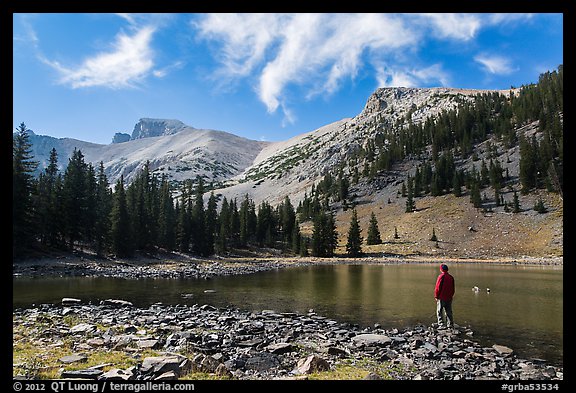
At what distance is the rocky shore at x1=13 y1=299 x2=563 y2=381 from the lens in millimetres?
9797

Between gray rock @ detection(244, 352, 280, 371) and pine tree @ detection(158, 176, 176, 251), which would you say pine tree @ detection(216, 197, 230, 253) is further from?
gray rock @ detection(244, 352, 280, 371)

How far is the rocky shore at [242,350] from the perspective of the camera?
980cm

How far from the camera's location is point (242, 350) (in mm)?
12742

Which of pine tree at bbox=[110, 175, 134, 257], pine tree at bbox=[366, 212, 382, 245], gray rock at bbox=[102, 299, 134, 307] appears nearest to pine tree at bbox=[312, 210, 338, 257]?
pine tree at bbox=[366, 212, 382, 245]

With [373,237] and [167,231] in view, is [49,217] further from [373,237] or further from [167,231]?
[373,237]

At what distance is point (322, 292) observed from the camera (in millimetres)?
32250

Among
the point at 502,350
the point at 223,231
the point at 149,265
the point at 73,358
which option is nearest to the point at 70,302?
the point at 73,358

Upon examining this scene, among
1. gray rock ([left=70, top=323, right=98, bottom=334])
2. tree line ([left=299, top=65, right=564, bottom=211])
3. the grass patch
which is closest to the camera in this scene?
the grass patch

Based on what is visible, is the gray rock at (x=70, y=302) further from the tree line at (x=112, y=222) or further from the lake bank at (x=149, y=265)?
the tree line at (x=112, y=222)

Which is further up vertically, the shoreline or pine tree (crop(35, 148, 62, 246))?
pine tree (crop(35, 148, 62, 246))

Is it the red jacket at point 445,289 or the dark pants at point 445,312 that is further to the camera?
the red jacket at point 445,289

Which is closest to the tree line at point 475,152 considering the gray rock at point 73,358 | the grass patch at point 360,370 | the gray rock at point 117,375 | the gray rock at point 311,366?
the grass patch at point 360,370
